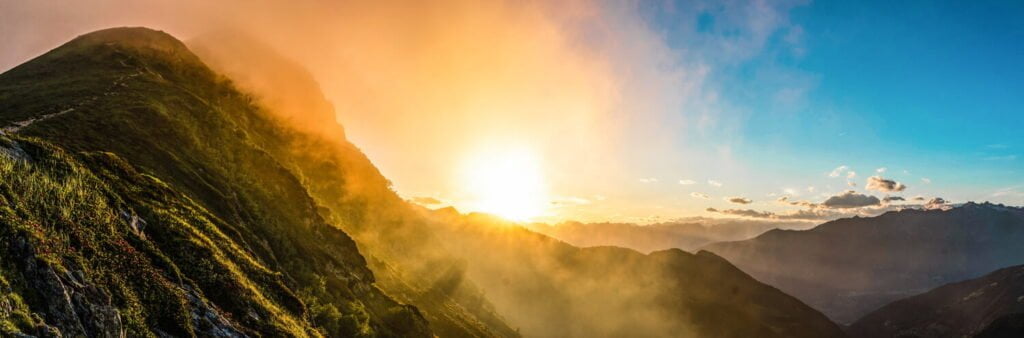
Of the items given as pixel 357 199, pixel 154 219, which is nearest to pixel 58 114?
pixel 154 219

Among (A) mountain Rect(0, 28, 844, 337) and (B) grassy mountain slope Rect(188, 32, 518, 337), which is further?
(B) grassy mountain slope Rect(188, 32, 518, 337)

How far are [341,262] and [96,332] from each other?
177 feet

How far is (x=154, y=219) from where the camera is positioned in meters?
31.0

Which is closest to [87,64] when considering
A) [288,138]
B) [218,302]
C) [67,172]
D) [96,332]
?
[288,138]

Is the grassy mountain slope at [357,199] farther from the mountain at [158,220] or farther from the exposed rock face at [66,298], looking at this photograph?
the exposed rock face at [66,298]

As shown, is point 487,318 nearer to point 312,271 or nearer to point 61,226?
point 312,271

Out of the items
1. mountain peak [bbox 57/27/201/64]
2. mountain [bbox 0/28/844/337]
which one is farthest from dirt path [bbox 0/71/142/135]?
mountain peak [bbox 57/27/201/64]

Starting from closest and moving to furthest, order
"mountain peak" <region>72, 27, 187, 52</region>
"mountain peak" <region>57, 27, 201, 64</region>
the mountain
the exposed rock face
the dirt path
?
1. the exposed rock face
2. the mountain
3. the dirt path
4. "mountain peak" <region>57, 27, 201, 64</region>
5. "mountain peak" <region>72, 27, 187, 52</region>

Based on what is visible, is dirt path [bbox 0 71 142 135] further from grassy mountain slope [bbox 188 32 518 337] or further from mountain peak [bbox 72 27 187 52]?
mountain peak [bbox 72 27 187 52]

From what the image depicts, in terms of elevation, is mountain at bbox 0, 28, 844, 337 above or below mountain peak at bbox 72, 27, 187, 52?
below

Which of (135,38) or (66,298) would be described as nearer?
(66,298)

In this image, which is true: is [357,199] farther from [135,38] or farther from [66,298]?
[66,298]

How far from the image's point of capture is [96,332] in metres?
18.5

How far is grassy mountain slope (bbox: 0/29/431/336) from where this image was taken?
19953 mm
